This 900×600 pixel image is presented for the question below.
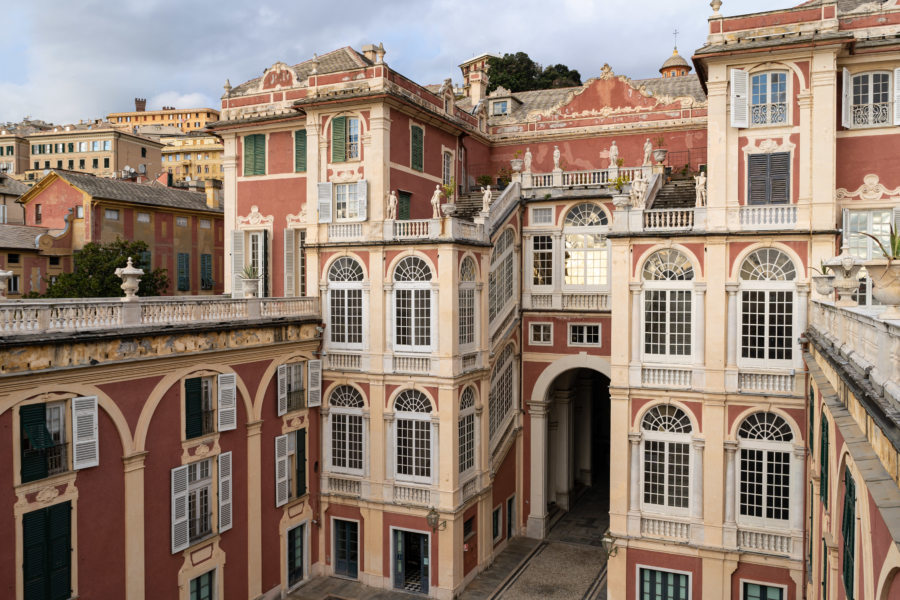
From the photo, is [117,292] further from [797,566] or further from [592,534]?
[797,566]

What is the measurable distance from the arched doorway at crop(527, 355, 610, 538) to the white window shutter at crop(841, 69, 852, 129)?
1230 cm

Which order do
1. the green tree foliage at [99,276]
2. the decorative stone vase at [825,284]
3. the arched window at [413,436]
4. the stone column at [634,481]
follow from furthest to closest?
the green tree foliage at [99,276] → the arched window at [413,436] → the stone column at [634,481] → the decorative stone vase at [825,284]

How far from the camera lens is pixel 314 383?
26.7 meters

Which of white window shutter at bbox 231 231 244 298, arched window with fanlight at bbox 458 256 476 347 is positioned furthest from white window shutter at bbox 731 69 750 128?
white window shutter at bbox 231 231 244 298

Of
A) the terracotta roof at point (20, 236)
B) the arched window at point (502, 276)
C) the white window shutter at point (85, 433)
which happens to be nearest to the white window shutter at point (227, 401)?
the white window shutter at point (85, 433)

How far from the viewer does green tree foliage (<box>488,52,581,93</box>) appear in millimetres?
65750

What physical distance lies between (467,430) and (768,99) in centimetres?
1548

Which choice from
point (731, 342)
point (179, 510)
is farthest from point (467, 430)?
point (179, 510)

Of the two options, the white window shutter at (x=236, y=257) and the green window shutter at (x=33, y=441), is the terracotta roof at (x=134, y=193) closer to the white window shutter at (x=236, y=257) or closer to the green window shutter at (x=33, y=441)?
the white window shutter at (x=236, y=257)

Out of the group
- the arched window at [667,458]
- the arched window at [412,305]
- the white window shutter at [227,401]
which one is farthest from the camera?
the arched window at [412,305]

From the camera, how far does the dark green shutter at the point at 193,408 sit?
68.7 ft

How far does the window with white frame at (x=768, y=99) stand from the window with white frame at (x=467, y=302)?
10780 millimetres

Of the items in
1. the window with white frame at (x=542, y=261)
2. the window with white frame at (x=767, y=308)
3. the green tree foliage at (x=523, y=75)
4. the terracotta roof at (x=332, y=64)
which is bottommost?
the window with white frame at (x=767, y=308)

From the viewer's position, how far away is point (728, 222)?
22.7 metres
